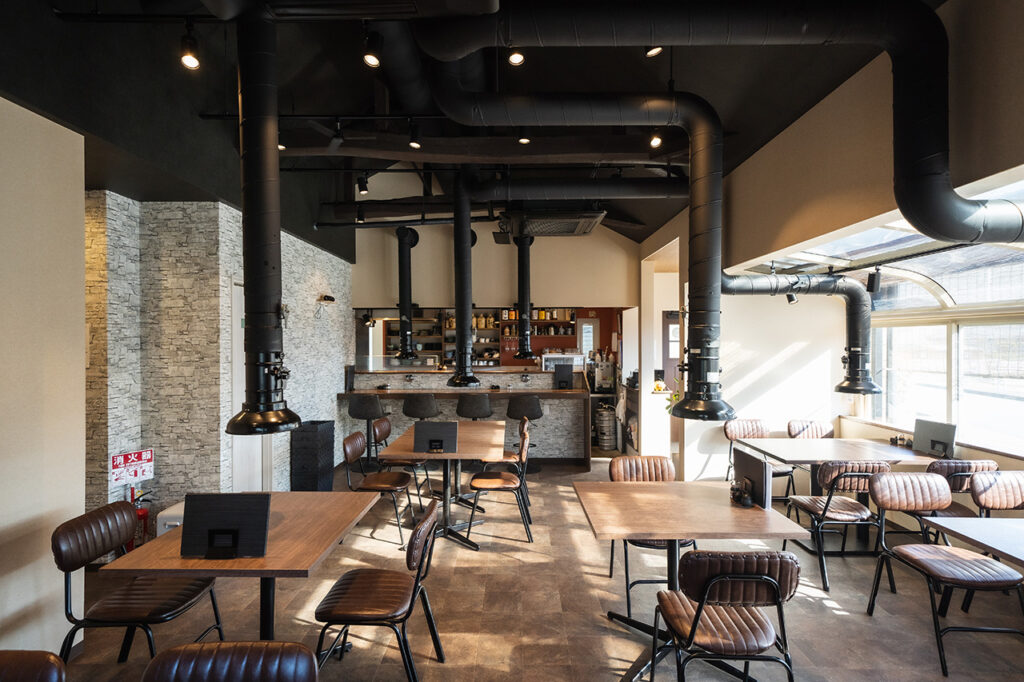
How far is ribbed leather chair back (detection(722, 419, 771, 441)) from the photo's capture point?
5.85 m

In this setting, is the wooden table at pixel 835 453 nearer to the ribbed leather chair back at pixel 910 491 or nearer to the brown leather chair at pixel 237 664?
the ribbed leather chair back at pixel 910 491

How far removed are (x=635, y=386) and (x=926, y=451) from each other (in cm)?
400

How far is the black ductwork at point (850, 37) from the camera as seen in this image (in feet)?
7.38

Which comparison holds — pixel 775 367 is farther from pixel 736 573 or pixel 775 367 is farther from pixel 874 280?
pixel 736 573

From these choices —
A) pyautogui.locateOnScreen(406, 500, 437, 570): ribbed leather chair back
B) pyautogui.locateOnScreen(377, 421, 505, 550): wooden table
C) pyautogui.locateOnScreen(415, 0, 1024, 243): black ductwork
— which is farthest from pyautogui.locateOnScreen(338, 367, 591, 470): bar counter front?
pyautogui.locateOnScreen(415, 0, 1024, 243): black ductwork

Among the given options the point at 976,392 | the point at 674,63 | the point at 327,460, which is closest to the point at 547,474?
the point at 327,460

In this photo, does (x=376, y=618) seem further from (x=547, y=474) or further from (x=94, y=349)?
(x=547, y=474)

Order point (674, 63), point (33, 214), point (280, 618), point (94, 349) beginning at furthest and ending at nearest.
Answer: point (94, 349), point (674, 63), point (280, 618), point (33, 214)

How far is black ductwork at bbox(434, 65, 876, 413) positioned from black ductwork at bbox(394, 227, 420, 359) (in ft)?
16.3

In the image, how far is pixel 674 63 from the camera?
3787mm

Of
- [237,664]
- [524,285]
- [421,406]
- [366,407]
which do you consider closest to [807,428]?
[524,285]

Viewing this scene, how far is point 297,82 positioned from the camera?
4.82 m

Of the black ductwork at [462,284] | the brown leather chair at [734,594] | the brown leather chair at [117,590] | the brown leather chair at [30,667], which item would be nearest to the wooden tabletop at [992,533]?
the brown leather chair at [734,594]

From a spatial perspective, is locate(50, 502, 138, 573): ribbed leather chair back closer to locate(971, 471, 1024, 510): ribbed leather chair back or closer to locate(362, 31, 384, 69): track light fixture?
locate(362, 31, 384, 69): track light fixture
